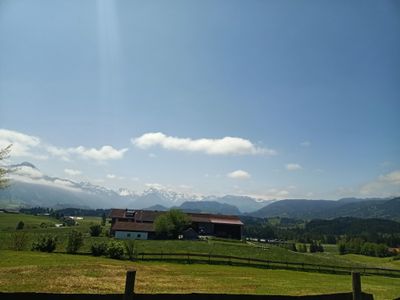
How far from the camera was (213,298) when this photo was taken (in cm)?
607

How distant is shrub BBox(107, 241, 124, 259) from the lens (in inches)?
1973

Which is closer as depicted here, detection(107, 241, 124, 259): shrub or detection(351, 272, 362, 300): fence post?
detection(351, 272, 362, 300): fence post

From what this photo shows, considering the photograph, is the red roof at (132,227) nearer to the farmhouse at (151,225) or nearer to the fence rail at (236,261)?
the farmhouse at (151,225)

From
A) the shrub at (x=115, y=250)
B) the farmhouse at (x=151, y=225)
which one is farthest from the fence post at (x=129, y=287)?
the farmhouse at (x=151, y=225)

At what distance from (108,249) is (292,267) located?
91.6 ft

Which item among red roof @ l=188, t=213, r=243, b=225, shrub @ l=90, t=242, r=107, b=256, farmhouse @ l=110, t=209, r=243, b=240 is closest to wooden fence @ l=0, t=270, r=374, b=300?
shrub @ l=90, t=242, r=107, b=256

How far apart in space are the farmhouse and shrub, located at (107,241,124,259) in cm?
5253

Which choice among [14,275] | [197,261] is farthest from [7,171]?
[197,261]

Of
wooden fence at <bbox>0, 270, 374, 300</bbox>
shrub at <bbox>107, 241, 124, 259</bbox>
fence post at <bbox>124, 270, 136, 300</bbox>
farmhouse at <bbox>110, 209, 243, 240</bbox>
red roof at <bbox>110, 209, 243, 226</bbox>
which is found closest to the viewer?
wooden fence at <bbox>0, 270, 374, 300</bbox>

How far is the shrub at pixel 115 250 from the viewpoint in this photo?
5012 centimetres

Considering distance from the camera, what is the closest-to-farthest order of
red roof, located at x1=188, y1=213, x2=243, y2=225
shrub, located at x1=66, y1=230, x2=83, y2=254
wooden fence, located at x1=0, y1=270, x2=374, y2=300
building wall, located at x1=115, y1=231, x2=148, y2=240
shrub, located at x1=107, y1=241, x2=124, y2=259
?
wooden fence, located at x1=0, y1=270, x2=374, y2=300 < shrub, located at x1=107, y1=241, x2=124, y2=259 < shrub, located at x1=66, y1=230, x2=83, y2=254 < building wall, located at x1=115, y1=231, x2=148, y2=240 < red roof, located at x1=188, y1=213, x2=243, y2=225

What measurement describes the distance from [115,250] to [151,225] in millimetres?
57379

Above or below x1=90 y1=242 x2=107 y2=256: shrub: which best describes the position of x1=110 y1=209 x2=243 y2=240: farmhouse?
above

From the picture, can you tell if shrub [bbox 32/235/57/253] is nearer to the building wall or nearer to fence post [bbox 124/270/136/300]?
the building wall
